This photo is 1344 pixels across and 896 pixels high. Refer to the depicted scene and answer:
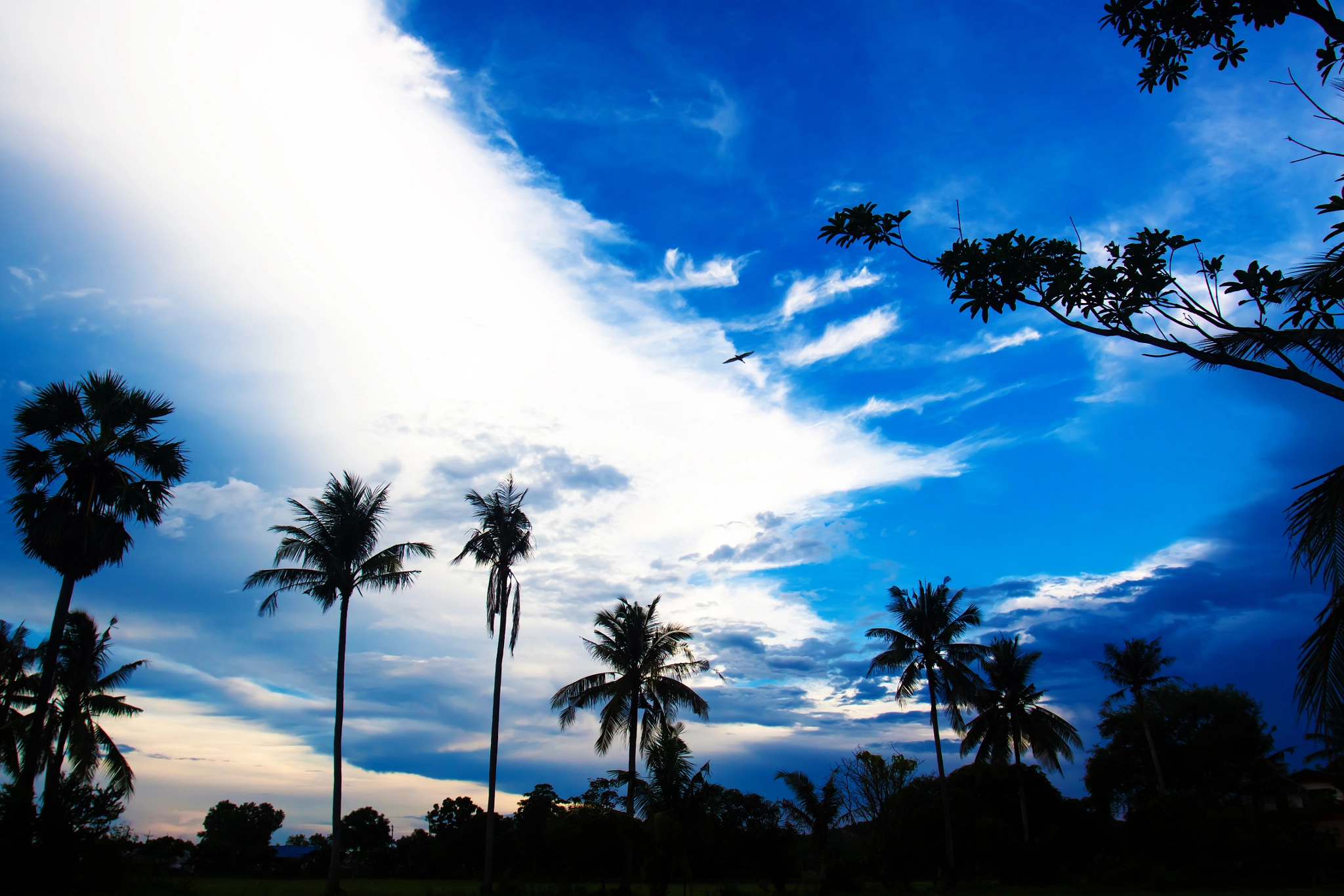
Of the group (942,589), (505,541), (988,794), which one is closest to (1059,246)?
(505,541)

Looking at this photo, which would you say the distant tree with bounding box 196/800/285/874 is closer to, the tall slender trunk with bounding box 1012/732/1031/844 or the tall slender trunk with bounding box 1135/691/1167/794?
the tall slender trunk with bounding box 1012/732/1031/844

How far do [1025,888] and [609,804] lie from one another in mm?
26749

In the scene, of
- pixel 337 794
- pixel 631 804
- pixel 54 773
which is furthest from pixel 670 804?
pixel 54 773

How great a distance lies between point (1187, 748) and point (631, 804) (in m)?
47.7

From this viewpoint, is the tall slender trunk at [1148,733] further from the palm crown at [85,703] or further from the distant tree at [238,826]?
the distant tree at [238,826]

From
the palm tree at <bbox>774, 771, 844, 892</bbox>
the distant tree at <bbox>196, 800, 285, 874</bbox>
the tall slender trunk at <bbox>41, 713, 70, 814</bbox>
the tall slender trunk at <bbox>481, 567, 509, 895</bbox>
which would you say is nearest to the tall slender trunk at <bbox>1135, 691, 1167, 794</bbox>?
the palm tree at <bbox>774, 771, 844, 892</bbox>

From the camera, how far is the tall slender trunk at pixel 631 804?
26.6 meters

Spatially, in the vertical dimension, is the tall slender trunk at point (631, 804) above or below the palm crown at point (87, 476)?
below

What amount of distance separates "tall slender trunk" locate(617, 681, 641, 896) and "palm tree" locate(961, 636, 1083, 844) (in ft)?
71.7

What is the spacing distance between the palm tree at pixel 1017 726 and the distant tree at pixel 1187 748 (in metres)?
12.8

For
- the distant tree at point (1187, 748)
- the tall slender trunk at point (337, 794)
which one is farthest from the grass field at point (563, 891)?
the distant tree at point (1187, 748)

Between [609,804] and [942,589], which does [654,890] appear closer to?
[609,804]

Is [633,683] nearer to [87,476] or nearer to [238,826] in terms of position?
[87,476]

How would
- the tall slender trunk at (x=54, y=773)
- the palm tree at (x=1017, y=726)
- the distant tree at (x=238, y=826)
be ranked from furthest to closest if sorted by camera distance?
the distant tree at (x=238, y=826), the palm tree at (x=1017, y=726), the tall slender trunk at (x=54, y=773)
